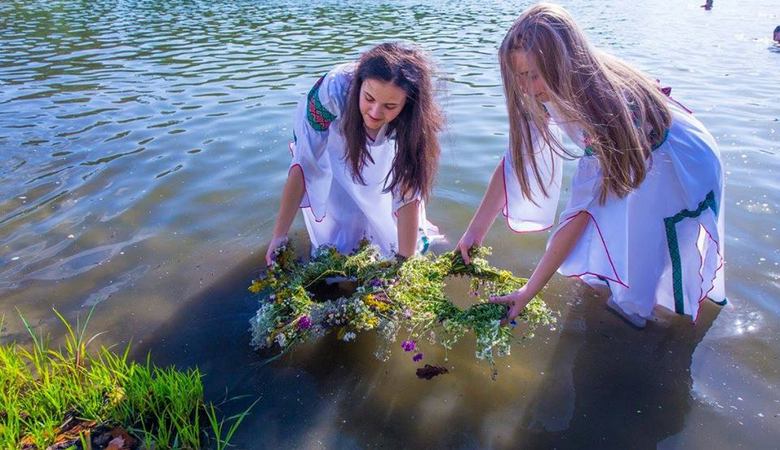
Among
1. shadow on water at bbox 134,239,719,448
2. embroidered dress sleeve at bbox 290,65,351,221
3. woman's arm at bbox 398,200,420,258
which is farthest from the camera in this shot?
woman's arm at bbox 398,200,420,258

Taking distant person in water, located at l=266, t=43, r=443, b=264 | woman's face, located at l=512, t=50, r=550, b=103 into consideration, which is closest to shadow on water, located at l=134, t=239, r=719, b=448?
distant person in water, located at l=266, t=43, r=443, b=264

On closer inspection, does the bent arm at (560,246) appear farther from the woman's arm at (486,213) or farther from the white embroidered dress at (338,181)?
the white embroidered dress at (338,181)

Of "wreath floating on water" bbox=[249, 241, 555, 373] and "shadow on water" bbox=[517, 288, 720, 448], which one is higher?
"wreath floating on water" bbox=[249, 241, 555, 373]

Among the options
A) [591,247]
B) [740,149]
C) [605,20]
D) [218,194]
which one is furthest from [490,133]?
[605,20]

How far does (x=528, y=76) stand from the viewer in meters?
2.36

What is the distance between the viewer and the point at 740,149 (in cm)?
550

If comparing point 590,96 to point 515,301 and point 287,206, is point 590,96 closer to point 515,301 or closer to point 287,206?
point 515,301

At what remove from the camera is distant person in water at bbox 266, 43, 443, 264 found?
2.77m

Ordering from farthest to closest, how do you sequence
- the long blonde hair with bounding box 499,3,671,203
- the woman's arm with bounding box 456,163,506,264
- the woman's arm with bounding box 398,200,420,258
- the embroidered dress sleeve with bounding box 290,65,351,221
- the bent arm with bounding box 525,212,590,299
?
the woman's arm with bounding box 398,200,420,258 < the woman's arm with bounding box 456,163,506,264 < the embroidered dress sleeve with bounding box 290,65,351,221 < the bent arm with bounding box 525,212,590,299 < the long blonde hair with bounding box 499,3,671,203

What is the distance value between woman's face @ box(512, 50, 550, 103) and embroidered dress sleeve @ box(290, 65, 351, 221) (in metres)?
1.00

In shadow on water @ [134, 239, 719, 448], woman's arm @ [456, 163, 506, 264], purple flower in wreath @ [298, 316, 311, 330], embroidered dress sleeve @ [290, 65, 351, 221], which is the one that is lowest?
shadow on water @ [134, 239, 719, 448]

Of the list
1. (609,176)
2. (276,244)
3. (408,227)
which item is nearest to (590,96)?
(609,176)

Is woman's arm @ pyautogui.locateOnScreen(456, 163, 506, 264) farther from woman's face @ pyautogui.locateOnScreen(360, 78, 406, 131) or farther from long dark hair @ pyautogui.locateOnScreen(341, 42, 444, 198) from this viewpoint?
woman's face @ pyautogui.locateOnScreen(360, 78, 406, 131)

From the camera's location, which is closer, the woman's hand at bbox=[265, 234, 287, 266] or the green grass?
the green grass
